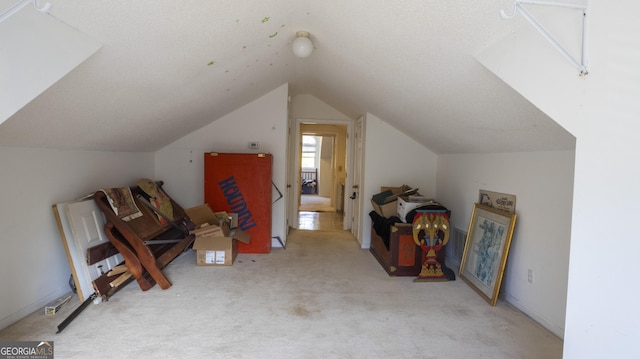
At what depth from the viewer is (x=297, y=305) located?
277 centimetres

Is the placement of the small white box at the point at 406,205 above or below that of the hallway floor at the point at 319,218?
above

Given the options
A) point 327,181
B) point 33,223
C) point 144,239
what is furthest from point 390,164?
point 327,181

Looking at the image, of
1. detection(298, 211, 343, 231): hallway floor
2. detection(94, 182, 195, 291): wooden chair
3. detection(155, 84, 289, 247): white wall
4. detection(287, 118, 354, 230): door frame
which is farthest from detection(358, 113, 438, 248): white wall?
detection(94, 182, 195, 291): wooden chair

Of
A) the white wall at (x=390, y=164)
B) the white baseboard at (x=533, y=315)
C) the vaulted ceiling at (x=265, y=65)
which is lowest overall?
the white baseboard at (x=533, y=315)

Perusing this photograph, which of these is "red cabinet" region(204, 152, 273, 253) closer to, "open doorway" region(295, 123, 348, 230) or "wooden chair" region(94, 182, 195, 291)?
"wooden chair" region(94, 182, 195, 291)

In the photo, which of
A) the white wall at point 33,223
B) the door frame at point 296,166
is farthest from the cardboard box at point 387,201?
the white wall at point 33,223

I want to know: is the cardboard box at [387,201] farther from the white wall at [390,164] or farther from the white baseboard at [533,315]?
the white baseboard at [533,315]

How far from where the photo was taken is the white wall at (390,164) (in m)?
4.60

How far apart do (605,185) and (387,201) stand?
3041 mm

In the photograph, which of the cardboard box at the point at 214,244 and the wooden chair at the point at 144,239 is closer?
the wooden chair at the point at 144,239

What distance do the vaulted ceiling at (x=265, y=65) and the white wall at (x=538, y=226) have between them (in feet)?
0.48

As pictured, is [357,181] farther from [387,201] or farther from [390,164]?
[387,201]

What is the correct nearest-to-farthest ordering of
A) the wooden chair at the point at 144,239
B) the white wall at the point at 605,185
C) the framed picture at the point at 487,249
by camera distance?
the white wall at the point at 605,185 < the framed picture at the point at 487,249 < the wooden chair at the point at 144,239

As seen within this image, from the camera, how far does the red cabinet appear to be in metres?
4.21
